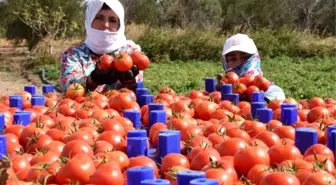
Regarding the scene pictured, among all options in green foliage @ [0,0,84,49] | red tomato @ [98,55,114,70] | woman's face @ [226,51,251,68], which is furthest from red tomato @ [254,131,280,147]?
green foliage @ [0,0,84,49]

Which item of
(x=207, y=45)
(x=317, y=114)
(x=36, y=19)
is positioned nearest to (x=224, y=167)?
(x=317, y=114)

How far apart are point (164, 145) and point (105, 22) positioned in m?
2.28

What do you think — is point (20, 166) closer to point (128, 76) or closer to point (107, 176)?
point (107, 176)

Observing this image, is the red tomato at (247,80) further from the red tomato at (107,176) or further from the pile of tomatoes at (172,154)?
the red tomato at (107,176)

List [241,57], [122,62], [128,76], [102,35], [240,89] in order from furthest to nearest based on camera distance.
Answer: [241,57]
[102,35]
[240,89]
[128,76]
[122,62]

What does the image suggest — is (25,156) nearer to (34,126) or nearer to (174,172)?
(34,126)

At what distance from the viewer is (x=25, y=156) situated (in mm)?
1839

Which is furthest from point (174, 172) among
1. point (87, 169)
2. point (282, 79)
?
point (282, 79)

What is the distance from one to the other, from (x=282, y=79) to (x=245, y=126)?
11.6 metres

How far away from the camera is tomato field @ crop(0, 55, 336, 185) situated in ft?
5.15

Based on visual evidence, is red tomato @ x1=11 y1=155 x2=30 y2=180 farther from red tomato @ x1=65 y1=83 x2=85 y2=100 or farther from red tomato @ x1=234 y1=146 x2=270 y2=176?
red tomato @ x1=65 y1=83 x2=85 y2=100

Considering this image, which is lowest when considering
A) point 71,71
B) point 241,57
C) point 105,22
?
point 71,71

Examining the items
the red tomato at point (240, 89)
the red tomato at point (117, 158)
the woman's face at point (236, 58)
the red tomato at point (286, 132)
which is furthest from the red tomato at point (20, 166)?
the woman's face at point (236, 58)

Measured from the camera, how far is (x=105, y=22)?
396 cm
